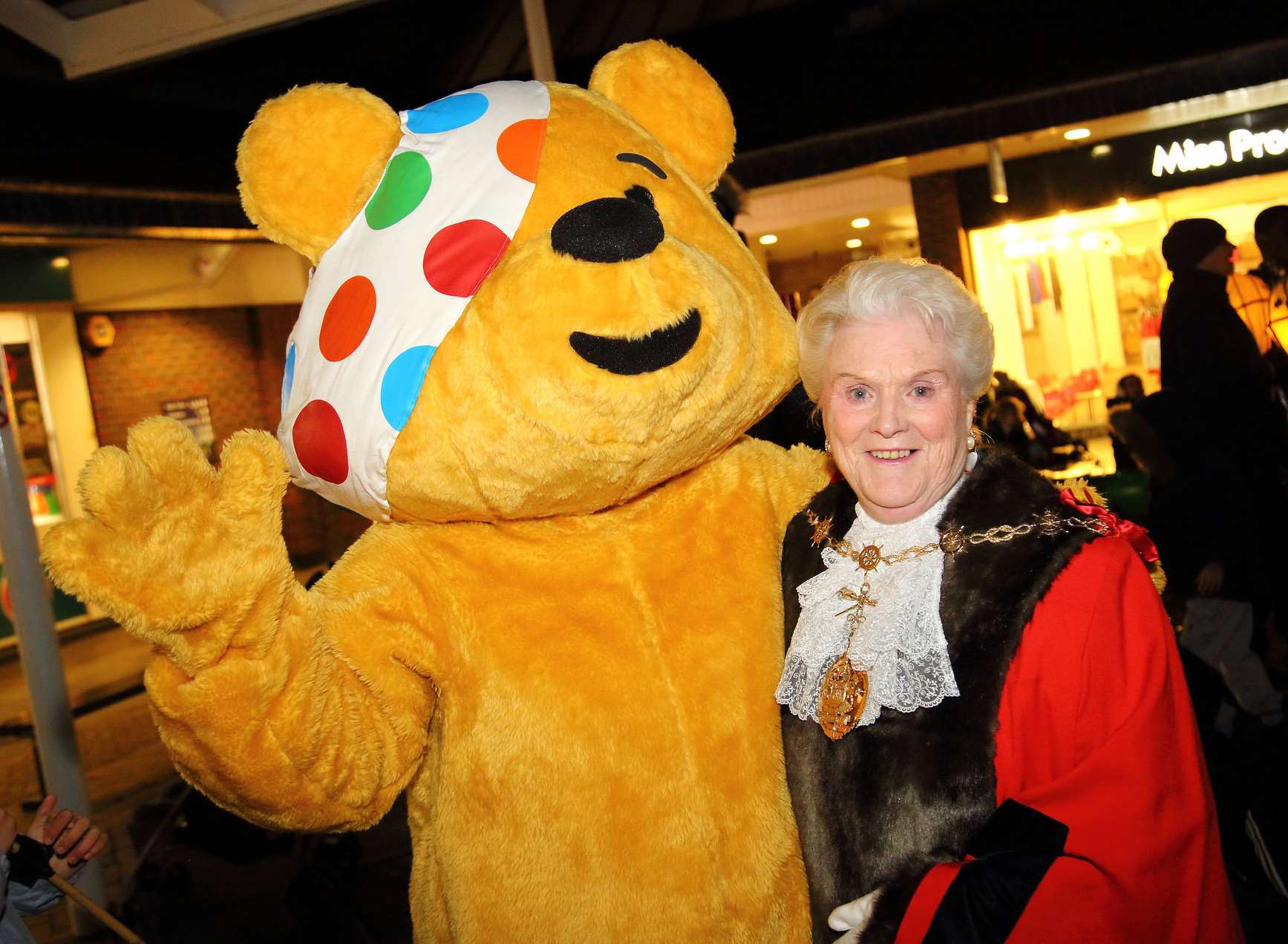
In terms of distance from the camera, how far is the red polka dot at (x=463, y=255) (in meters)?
1.73

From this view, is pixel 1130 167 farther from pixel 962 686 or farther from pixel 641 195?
pixel 962 686

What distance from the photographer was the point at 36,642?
4.27 metres

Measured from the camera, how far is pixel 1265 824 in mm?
3037

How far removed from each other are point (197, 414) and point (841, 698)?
1286 cm

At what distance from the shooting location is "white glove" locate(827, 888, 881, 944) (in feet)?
5.32

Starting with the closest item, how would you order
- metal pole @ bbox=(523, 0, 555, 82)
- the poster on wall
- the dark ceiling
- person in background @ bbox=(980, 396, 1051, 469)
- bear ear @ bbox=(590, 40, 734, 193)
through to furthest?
bear ear @ bbox=(590, 40, 734, 193) → the dark ceiling → metal pole @ bbox=(523, 0, 555, 82) → person in background @ bbox=(980, 396, 1051, 469) → the poster on wall

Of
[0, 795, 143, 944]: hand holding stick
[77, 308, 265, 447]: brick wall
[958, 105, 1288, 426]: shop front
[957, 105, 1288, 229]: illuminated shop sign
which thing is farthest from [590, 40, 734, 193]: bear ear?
[77, 308, 265, 447]: brick wall

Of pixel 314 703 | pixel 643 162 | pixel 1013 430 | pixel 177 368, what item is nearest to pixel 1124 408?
pixel 1013 430

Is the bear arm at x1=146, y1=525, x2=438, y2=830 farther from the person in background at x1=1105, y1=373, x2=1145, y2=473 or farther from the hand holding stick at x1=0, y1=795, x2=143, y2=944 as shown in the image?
the person in background at x1=1105, y1=373, x2=1145, y2=473

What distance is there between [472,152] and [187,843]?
3324 mm

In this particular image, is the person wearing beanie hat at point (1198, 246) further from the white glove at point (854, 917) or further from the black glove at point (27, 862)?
the black glove at point (27, 862)

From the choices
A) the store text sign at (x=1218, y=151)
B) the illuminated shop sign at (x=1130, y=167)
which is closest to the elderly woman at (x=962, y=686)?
the illuminated shop sign at (x=1130, y=167)

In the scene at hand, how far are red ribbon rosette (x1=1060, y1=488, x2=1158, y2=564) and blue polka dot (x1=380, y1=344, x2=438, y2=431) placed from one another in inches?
41.7

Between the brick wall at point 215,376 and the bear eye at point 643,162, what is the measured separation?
11203 mm
